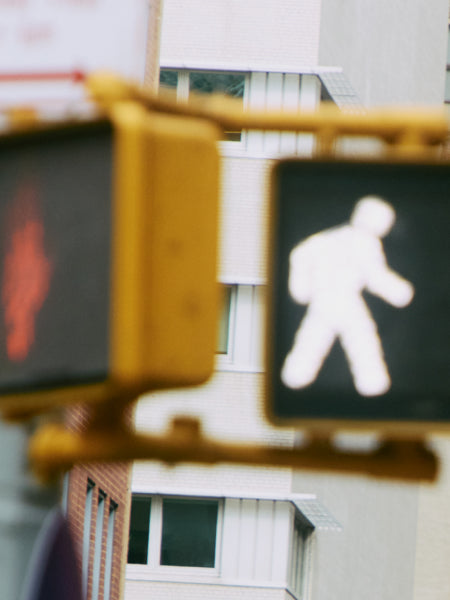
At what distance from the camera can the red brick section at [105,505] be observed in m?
21.8

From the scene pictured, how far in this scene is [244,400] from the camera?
32.2m

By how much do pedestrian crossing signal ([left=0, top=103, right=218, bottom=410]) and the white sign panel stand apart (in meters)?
0.64

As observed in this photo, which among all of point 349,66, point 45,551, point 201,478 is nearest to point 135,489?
point 201,478

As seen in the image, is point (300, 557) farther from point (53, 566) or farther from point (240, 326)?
point (53, 566)

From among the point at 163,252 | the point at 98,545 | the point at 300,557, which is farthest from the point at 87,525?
the point at 163,252

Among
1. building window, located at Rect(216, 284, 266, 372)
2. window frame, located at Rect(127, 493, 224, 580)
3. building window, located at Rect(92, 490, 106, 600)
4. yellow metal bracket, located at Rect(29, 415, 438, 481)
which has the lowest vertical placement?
window frame, located at Rect(127, 493, 224, 580)

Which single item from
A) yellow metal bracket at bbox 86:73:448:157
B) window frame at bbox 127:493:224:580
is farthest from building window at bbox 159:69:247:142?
yellow metal bracket at bbox 86:73:448:157

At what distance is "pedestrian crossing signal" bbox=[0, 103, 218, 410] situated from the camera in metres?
3.35

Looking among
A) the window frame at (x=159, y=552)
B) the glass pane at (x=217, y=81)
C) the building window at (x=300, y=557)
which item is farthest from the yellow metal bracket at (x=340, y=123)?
the glass pane at (x=217, y=81)

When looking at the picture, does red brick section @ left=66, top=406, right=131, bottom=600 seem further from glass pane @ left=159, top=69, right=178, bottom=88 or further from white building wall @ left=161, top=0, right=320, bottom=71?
white building wall @ left=161, top=0, right=320, bottom=71

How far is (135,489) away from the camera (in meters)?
31.3

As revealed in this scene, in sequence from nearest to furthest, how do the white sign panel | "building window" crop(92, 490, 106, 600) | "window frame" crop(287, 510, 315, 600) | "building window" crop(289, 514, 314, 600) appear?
the white sign panel < "building window" crop(92, 490, 106, 600) < "window frame" crop(287, 510, 315, 600) < "building window" crop(289, 514, 314, 600)

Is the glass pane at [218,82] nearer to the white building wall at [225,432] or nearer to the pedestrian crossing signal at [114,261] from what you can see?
the white building wall at [225,432]

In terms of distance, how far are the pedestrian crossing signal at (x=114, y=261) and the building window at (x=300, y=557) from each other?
2891cm
